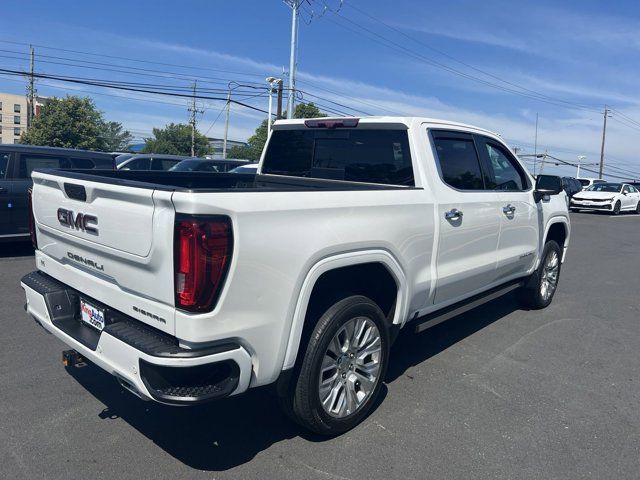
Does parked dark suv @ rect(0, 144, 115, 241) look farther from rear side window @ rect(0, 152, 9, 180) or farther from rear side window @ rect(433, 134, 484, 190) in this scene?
rear side window @ rect(433, 134, 484, 190)

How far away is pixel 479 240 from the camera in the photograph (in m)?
4.60

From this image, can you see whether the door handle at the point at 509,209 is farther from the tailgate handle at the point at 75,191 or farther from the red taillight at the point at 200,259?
the tailgate handle at the point at 75,191

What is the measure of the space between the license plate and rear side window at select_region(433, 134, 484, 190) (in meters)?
2.63

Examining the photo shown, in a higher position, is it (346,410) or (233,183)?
(233,183)

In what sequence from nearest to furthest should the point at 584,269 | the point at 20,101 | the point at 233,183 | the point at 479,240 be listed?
the point at 479,240 < the point at 233,183 < the point at 584,269 < the point at 20,101

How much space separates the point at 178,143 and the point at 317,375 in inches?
2790

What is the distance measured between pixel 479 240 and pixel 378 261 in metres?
1.49

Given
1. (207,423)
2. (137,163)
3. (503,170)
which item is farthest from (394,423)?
(137,163)

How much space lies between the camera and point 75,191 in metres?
3.18

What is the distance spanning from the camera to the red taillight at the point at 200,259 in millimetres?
2533

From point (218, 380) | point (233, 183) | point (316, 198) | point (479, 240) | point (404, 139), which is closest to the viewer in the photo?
point (218, 380)

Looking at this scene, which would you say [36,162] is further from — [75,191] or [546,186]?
[546,186]

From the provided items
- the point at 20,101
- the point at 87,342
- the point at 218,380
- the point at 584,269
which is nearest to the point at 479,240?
the point at 218,380

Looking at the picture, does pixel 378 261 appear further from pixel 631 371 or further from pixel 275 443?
pixel 631 371
